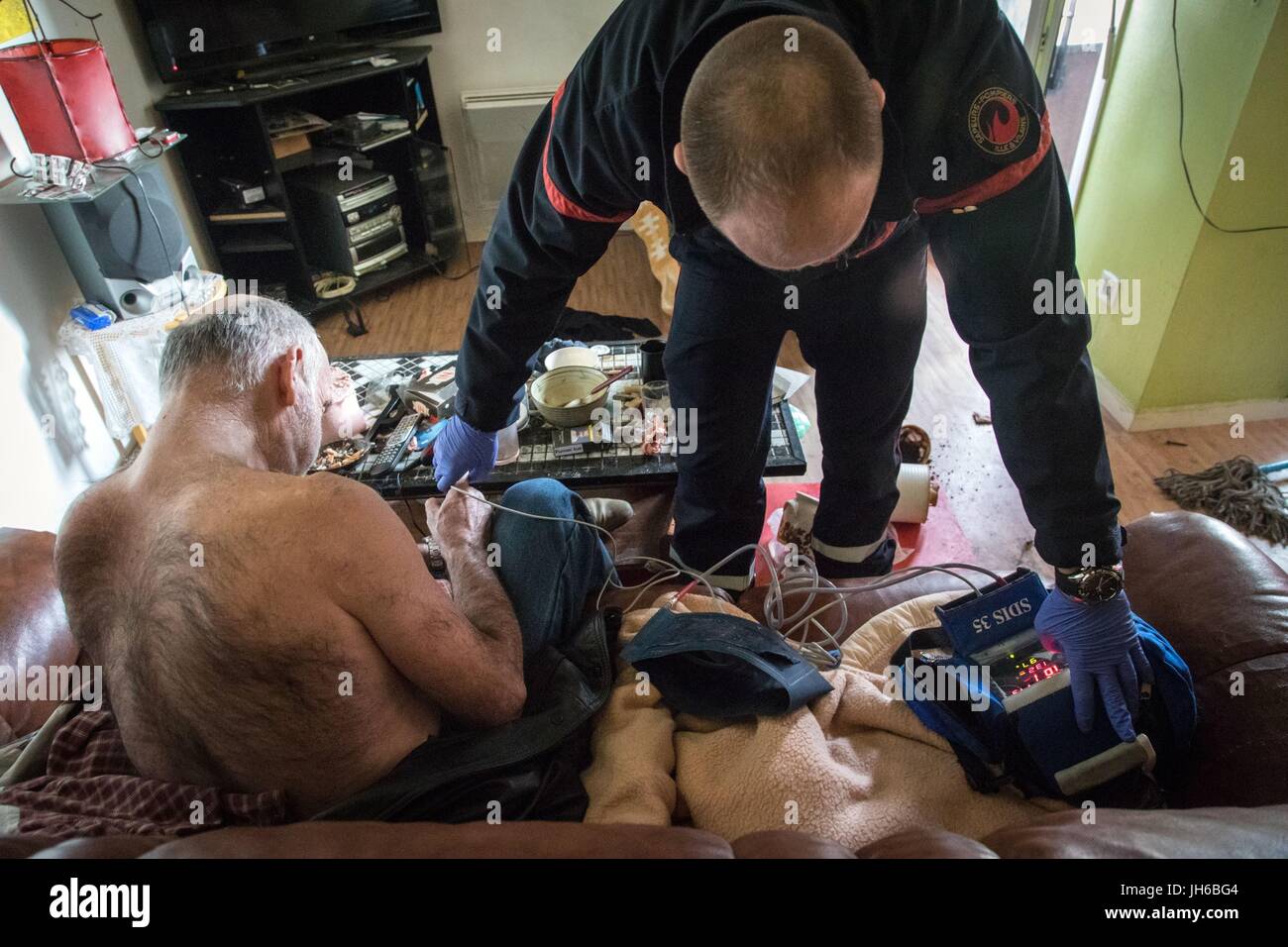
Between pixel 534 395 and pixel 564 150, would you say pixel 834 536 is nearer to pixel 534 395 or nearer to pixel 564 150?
pixel 534 395

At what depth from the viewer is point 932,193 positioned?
3.34 ft

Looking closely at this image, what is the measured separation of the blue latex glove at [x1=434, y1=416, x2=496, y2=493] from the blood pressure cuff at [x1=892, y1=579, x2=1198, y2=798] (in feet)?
2.89

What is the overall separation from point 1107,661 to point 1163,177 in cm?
185

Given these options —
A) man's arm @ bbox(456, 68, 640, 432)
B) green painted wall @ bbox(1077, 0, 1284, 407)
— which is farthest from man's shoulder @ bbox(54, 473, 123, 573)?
green painted wall @ bbox(1077, 0, 1284, 407)

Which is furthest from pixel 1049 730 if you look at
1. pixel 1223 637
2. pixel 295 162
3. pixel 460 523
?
pixel 295 162

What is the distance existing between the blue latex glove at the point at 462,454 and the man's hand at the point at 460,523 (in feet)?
0.51

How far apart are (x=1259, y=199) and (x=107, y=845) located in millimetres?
2705

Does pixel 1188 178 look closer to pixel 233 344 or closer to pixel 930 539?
pixel 930 539

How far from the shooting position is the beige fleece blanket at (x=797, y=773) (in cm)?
89

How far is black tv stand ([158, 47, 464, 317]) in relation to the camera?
2.82 metres
